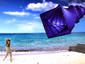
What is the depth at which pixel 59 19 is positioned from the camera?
5566mm

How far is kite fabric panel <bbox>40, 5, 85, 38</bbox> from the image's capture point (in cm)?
545

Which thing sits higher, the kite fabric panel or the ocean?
the kite fabric panel

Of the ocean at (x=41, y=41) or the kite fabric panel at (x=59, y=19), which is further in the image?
the ocean at (x=41, y=41)

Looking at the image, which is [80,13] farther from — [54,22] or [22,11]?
[22,11]

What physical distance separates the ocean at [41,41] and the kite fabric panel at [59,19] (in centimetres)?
53

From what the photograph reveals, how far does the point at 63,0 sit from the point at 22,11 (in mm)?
1499

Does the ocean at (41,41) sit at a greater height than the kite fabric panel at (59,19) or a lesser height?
lesser

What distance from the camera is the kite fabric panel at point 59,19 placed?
17.9 ft

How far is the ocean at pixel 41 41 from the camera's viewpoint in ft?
20.0

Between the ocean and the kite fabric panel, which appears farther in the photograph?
the ocean

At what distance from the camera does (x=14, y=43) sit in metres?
6.17

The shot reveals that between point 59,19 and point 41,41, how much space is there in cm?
112

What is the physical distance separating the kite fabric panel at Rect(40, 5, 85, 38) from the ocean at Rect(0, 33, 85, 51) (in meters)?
0.53

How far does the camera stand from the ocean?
6.10m
